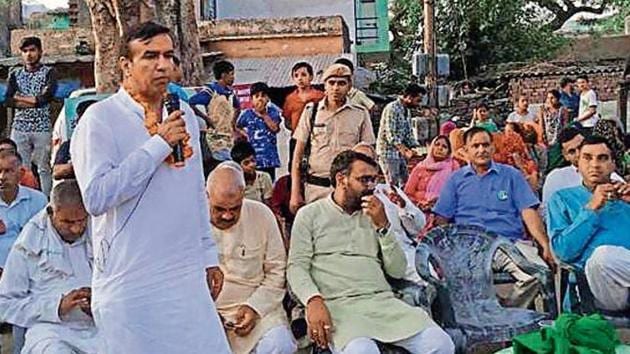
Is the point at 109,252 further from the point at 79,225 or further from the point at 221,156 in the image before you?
the point at 221,156

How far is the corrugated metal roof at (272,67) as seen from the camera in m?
14.7

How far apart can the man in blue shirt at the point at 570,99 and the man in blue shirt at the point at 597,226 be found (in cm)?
1064

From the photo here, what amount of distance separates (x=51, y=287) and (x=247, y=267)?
1061 mm

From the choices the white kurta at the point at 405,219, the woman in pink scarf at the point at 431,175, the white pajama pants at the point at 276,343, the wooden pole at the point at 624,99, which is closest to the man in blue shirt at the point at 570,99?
the wooden pole at the point at 624,99

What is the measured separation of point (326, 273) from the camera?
543 cm

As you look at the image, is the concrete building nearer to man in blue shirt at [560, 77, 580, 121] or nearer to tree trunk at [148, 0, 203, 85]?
man in blue shirt at [560, 77, 580, 121]

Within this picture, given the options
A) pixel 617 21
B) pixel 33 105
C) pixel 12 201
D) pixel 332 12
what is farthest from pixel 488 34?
pixel 12 201

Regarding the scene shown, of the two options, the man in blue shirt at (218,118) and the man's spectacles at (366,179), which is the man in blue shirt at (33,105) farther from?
the man's spectacles at (366,179)

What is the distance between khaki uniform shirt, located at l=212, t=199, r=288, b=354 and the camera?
537 cm

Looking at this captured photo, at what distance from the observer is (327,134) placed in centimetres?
696

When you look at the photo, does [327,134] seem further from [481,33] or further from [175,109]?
[481,33]

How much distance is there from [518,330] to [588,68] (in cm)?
1909

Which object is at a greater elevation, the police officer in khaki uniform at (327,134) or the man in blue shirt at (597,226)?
the police officer in khaki uniform at (327,134)

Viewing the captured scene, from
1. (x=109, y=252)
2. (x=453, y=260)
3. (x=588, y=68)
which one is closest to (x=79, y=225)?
(x=109, y=252)
